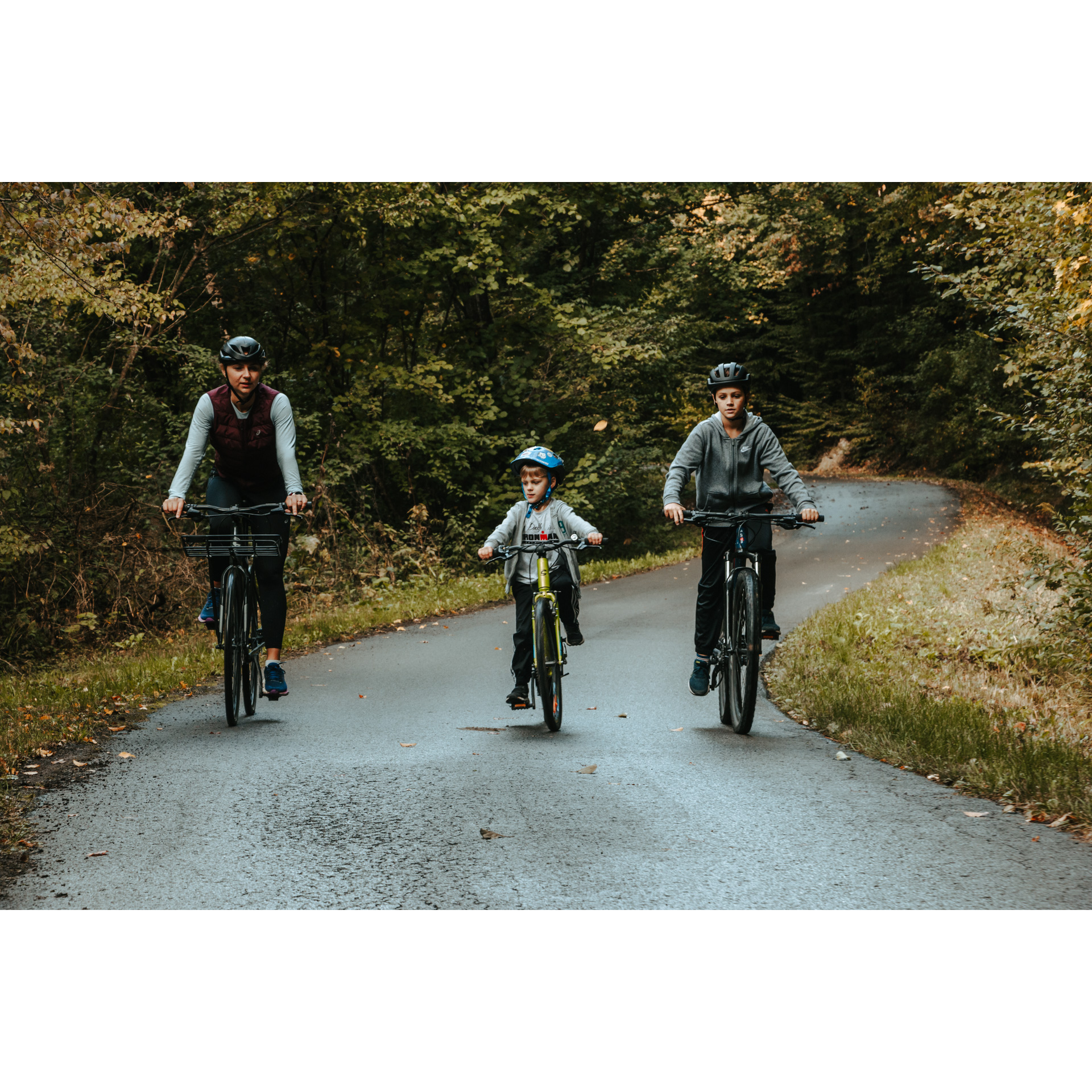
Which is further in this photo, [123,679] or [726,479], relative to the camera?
[123,679]

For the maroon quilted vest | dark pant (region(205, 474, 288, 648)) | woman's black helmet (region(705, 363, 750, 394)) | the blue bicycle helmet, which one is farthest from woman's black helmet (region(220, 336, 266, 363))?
woman's black helmet (region(705, 363, 750, 394))

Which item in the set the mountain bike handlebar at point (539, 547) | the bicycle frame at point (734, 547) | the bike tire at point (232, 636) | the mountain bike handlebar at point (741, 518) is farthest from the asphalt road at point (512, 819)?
the mountain bike handlebar at point (741, 518)

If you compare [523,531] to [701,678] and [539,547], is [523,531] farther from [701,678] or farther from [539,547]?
[701,678]

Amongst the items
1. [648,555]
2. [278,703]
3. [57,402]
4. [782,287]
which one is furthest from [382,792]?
[782,287]

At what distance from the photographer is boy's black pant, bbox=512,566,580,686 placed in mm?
7355

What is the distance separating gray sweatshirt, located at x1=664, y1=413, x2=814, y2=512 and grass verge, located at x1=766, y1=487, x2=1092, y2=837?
1.64 metres

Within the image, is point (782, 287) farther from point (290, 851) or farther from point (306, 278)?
point (290, 851)

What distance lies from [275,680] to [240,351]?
7.25ft

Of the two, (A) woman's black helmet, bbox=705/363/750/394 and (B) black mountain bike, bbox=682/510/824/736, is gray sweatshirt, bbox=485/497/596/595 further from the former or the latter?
(A) woman's black helmet, bbox=705/363/750/394

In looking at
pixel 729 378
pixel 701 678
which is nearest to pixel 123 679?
pixel 701 678

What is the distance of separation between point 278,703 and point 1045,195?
7185 millimetres

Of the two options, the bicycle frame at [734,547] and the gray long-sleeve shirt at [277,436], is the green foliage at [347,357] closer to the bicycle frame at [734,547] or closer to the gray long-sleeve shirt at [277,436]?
the gray long-sleeve shirt at [277,436]

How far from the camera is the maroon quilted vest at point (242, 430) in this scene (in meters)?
7.14

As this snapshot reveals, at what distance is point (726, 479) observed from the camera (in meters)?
7.31
